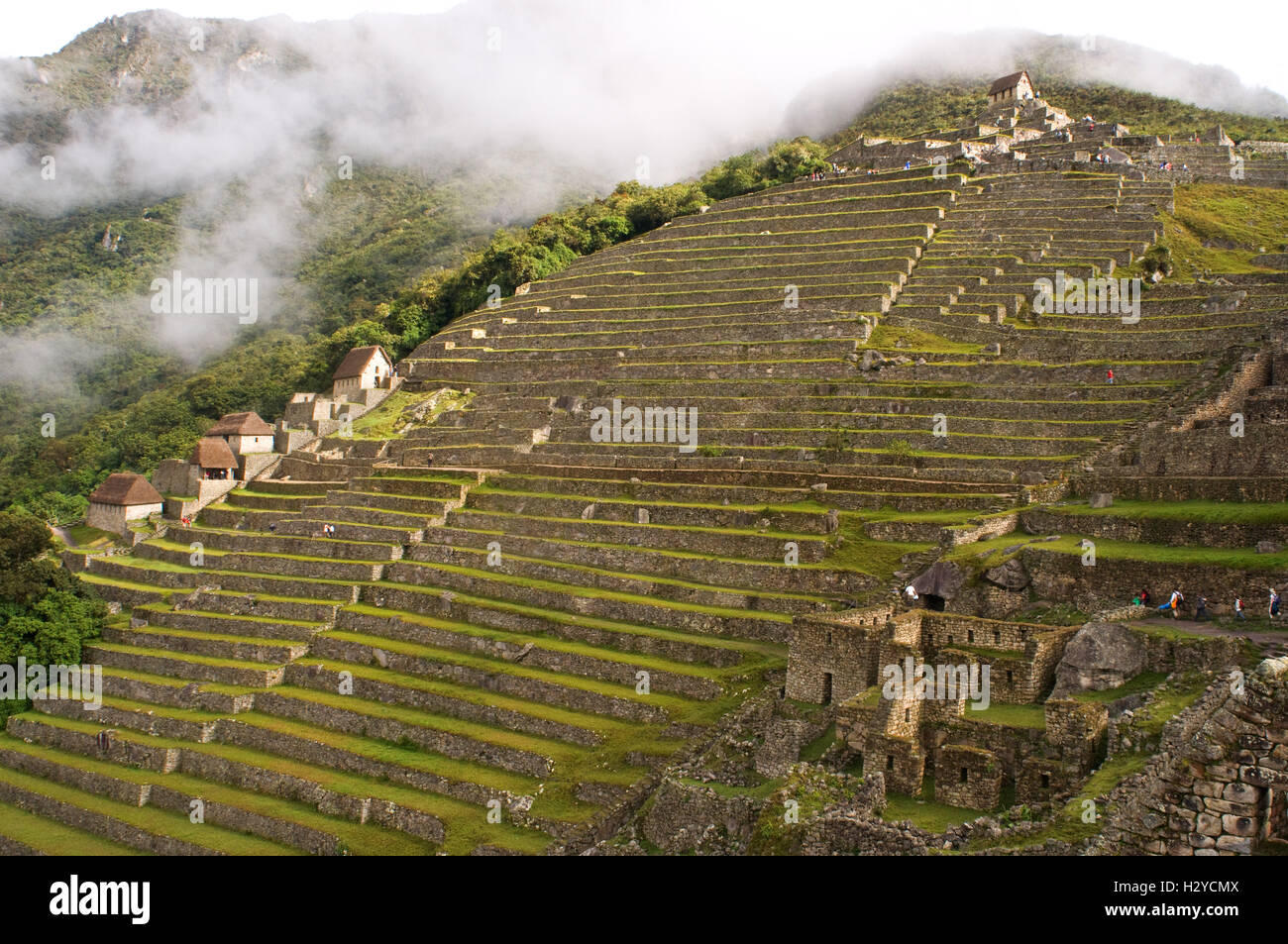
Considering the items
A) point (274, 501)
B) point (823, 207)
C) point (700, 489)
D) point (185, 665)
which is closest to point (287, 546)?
point (274, 501)

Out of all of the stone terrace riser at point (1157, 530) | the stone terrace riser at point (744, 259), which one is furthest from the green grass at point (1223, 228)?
the stone terrace riser at point (1157, 530)

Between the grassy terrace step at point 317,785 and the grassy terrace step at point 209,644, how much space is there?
9.98 ft

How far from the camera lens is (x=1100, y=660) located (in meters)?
16.5

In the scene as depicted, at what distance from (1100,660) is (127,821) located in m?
20.5

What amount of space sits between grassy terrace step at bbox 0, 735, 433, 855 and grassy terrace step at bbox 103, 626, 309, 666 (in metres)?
4.00

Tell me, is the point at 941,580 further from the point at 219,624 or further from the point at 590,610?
the point at 219,624

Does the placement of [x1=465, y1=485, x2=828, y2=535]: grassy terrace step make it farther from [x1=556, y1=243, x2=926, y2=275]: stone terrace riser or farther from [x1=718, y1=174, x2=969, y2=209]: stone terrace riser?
[x1=718, y1=174, x2=969, y2=209]: stone terrace riser

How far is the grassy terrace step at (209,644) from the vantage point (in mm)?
29875

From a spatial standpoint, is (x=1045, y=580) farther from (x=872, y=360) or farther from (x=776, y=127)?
(x=776, y=127)

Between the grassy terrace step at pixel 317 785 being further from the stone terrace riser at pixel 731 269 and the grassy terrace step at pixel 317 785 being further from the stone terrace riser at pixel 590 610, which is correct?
the stone terrace riser at pixel 731 269

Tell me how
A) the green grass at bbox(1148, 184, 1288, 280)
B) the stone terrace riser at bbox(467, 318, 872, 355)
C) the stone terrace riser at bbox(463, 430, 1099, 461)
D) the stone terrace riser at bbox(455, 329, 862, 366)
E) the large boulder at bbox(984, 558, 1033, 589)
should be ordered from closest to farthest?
the large boulder at bbox(984, 558, 1033, 589) < the stone terrace riser at bbox(463, 430, 1099, 461) < the stone terrace riser at bbox(455, 329, 862, 366) < the stone terrace riser at bbox(467, 318, 872, 355) < the green grass at bbox(1148, 184, 1288, 280)

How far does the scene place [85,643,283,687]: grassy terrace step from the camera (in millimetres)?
29250

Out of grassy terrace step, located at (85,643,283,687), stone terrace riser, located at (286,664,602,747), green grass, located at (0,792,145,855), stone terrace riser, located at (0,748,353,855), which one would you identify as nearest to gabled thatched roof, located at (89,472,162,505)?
grassy terrace step, located at (85,643,283,687)

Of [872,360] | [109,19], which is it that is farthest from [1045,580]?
[109,19]
